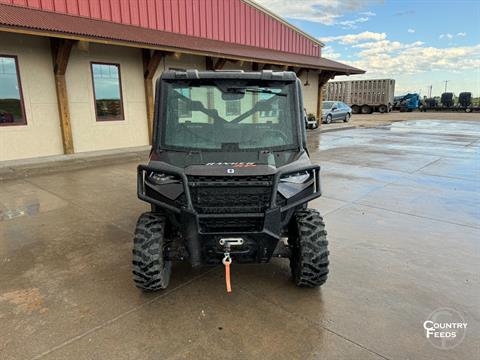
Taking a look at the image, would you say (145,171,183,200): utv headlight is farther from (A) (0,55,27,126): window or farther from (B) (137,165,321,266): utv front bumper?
(A) (0,55,27,126): window

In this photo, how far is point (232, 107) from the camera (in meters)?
2.98

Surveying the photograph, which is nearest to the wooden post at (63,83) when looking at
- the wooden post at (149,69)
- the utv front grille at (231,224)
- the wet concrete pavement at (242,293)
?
the wooden post at (149,69)

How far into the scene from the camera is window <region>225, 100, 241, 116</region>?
297cm

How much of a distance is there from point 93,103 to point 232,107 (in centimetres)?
882

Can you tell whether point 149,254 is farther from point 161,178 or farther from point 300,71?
point 300,71

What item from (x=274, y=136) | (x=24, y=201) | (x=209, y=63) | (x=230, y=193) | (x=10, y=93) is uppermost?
(x=209, y=63)

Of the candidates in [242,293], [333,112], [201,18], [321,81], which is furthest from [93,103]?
[333,112]

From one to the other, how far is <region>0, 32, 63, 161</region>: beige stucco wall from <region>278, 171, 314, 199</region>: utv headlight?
904 cm

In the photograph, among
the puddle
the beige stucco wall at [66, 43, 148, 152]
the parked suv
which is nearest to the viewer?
the puddle

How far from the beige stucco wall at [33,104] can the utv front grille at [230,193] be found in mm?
8627

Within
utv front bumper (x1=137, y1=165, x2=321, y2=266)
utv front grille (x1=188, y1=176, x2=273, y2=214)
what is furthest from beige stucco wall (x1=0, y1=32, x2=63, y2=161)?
utv front grille (x1=188, y1=176, x2=273, y2=214)

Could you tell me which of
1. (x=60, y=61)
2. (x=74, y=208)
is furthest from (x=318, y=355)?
(x=60, y=61)

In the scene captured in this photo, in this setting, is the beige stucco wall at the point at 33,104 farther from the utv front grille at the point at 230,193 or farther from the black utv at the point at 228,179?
the utv front grille at the point at 230,193

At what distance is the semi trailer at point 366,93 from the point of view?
35.5 metres
